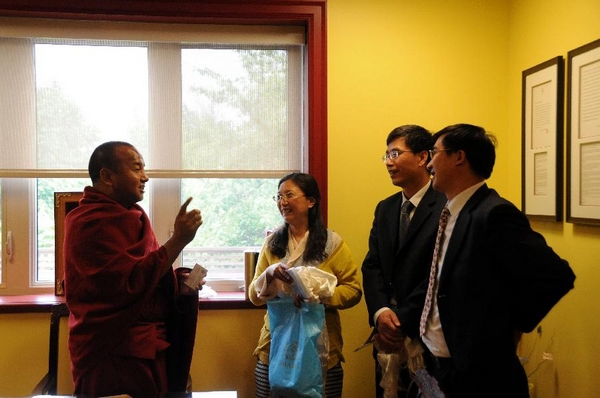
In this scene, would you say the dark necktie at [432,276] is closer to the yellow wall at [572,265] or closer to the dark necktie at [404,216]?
the dark necktie at [404,216]

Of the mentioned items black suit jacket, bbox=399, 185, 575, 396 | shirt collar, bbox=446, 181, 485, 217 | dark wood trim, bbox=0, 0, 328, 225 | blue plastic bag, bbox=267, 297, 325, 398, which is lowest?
blue plastic bag, bbox=267, 297, 325, 398

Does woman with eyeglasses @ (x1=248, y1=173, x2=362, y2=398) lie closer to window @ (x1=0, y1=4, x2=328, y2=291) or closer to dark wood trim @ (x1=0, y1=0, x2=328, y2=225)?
dark wood trim @ (x1=0, y1=0, x2=328, y2=225)

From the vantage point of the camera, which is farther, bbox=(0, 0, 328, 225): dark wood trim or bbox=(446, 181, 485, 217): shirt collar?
bbox=(0, 0, 328, 225): dark wood trim

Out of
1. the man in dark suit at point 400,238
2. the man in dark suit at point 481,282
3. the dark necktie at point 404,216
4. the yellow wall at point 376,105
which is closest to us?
the man in dark suit at point 481,282

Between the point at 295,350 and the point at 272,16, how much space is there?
5.26ft

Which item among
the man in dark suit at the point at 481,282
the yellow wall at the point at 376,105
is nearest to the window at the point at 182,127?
the yellow wall at the point at 376,105

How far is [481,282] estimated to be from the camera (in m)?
1.49

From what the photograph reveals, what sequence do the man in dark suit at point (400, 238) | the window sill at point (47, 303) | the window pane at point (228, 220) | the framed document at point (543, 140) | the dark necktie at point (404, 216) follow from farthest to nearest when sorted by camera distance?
the window pane at point (228, 220) < the window sill at point (47, 303) < the framed document at point (543, 140) < the dark necktie at point (404, 216) < the man in dark suit at point (400, 238)

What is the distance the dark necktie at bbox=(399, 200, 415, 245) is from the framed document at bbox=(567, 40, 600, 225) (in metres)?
0.65

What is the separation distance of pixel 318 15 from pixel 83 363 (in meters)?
1.88

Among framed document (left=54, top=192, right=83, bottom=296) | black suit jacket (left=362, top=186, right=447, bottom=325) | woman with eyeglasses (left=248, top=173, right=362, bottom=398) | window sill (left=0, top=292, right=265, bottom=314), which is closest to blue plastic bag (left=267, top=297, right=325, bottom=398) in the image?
woman with eyeglasses (left=248, top=173, right=362, bottom=398)

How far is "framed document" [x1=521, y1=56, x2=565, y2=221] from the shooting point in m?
2.16

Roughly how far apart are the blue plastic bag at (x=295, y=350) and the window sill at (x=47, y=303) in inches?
21.3

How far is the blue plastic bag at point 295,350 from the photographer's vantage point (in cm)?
193
